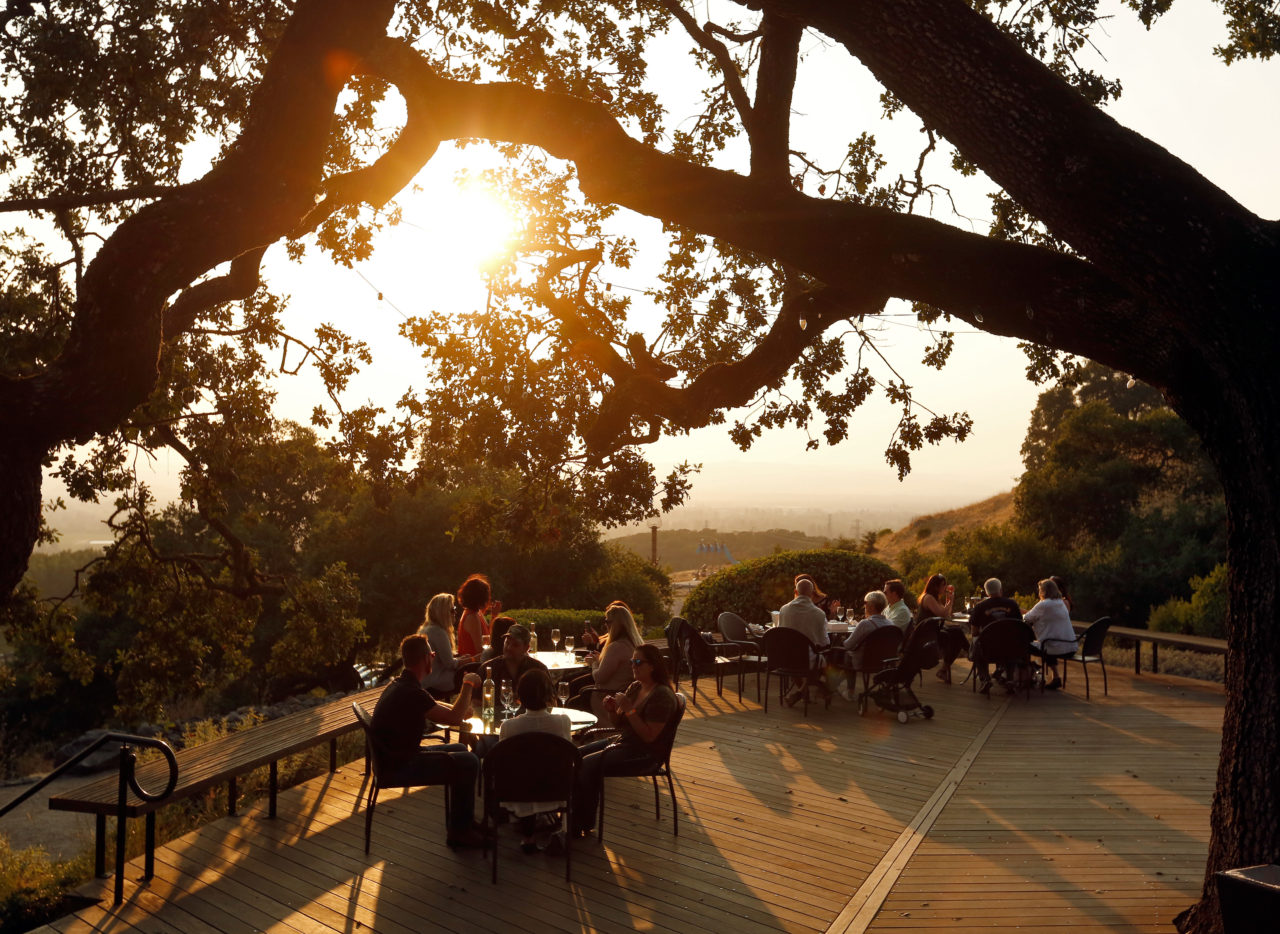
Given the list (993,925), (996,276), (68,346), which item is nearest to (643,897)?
(993,925)

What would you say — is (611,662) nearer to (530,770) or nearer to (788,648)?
(530,770)

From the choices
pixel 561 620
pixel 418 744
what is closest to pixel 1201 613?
pixel 561 620

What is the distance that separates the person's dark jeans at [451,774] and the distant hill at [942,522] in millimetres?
44528

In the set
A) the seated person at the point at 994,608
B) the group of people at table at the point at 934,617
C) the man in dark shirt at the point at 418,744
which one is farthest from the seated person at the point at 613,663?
the seated person at the point at 994,608

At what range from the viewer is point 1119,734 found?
32.0ft

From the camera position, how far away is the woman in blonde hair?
27.3ft

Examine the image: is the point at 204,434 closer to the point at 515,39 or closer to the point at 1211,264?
the point at 515,39

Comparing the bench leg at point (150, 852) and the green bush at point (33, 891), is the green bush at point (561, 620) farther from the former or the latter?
the bench leg at point (150, 852)

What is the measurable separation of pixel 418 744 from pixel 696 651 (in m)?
5.28

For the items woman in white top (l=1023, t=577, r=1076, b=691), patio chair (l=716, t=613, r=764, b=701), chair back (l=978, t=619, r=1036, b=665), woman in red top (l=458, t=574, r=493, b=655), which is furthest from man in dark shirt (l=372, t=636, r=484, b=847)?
woman in white top (l=1023, t=577, r=1076, b=691)

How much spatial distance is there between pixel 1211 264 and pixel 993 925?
3.63 metres

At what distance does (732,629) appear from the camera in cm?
1191

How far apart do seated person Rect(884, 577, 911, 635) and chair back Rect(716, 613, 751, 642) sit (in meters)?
1.78

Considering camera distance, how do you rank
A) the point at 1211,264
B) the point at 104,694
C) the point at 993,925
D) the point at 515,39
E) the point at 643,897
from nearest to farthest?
the point at 1211,264, the point at 993,925, the point at 643,897, the point at 515,39, the point at 104,694
